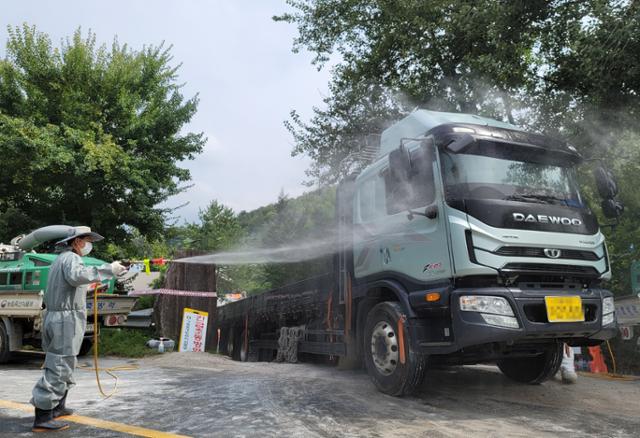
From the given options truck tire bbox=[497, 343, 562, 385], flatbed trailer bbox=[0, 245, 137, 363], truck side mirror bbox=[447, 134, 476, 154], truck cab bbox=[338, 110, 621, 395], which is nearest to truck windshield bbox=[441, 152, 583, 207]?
truck cab bbox=[338, 110, 621, 395]

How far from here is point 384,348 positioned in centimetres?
533

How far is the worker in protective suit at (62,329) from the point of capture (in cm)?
393

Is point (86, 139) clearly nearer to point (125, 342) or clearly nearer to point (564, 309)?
point (125, 342)

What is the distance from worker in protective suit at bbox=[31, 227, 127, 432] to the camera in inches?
155

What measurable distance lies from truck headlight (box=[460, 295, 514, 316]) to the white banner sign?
320 inches

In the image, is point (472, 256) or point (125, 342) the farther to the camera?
point (125, 342)

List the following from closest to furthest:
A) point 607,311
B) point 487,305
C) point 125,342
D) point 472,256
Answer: point 487,305, point 472,256, point 607,311, point 125,342

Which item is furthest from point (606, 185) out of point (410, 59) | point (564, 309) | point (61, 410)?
point (410, 59)

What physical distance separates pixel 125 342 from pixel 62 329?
7.21m

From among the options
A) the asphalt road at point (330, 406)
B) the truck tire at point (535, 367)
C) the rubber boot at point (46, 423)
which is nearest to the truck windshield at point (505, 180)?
the truck tire at point (535, 367)

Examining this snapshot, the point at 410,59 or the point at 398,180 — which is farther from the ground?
the point at 410,59

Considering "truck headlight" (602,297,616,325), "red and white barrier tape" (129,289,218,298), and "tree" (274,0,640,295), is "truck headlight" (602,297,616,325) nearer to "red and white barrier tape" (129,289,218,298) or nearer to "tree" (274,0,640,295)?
"tree" (274,0,640,295)

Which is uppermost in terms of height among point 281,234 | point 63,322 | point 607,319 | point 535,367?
point 281,234

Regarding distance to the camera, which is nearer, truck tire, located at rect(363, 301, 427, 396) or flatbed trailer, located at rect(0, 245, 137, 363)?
truck tire, located at rect(363, 301, 427, 396)
